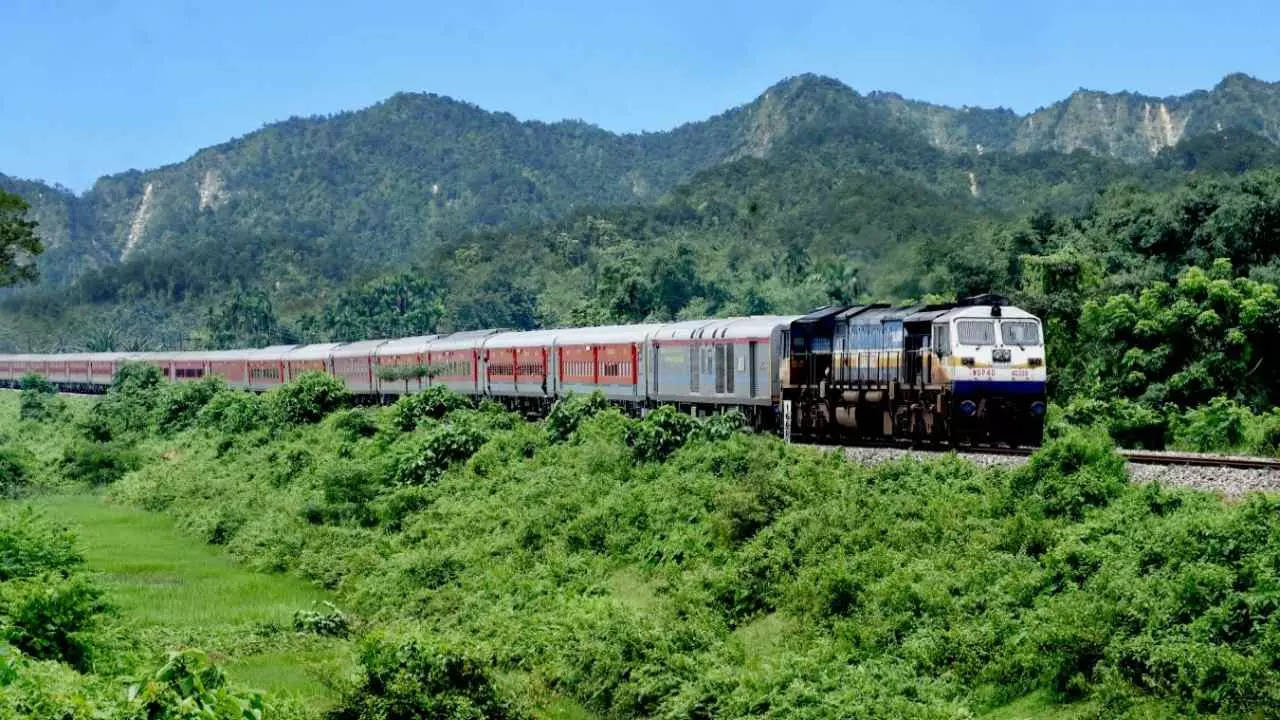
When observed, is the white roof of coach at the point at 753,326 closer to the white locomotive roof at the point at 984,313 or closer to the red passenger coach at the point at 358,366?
the white locomotive roof at the point at 984,313

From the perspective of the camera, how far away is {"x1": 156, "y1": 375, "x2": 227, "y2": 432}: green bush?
64500 millimetres

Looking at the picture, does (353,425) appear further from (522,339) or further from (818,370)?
(818,370)

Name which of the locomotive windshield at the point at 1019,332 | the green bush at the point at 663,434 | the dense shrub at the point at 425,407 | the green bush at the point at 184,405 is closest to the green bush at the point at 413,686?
the green bush at the point at 663,434

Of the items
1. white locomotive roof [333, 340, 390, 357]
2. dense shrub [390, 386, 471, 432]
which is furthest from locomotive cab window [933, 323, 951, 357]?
white locomotive roof [333, 340, 390, 357]

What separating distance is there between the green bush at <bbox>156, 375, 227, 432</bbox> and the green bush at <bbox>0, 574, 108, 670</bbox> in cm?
4616

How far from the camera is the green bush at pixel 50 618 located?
17.5 meters

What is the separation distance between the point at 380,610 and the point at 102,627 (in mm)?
8504

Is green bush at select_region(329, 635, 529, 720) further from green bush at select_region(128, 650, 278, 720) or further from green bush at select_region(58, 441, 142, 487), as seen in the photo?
green bush at select_region(58, 441, 142, 487)

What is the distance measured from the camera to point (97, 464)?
5494 cm

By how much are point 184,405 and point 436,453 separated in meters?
31.1

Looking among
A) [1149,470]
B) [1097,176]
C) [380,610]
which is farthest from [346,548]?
[1097,176]

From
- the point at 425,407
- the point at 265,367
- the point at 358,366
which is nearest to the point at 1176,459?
the point at 425,407

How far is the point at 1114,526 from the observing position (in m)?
18.6

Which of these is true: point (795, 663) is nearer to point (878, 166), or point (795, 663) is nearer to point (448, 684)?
point (448, 684)
